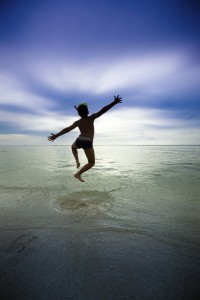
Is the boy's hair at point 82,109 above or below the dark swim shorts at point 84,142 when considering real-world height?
above

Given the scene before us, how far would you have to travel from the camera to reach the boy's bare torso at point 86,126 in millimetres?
5636

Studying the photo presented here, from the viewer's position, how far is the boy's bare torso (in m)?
5.64

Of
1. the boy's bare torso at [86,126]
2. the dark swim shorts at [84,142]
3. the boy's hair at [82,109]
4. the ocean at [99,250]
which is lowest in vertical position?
the ocean at [99,250]

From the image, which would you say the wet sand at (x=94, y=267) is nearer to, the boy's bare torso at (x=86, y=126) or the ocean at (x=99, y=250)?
the ocean at (x=99, y=250)

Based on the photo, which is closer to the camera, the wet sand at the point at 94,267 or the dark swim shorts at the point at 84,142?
the wet sand at the point at 94,267

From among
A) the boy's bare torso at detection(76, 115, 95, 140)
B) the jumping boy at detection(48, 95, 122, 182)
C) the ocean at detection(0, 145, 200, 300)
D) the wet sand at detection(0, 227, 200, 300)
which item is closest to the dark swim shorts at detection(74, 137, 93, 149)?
the jumping boy at detection(48, 95, 122, 182)

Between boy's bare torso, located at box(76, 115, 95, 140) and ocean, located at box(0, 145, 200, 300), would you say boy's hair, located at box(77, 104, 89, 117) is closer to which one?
boy's bare torso, located at box(76, 115, 95, 140)

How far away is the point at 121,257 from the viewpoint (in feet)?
10.7

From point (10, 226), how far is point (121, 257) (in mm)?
2725

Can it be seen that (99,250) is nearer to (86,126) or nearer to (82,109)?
(86,126)

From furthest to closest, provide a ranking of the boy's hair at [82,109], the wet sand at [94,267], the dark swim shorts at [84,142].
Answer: the dark swim shorts at [84,142], the boy's hair at [82,109], the wet sand at [94,267]

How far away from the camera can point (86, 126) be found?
5688mm

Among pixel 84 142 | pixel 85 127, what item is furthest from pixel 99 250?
pixel 85 127

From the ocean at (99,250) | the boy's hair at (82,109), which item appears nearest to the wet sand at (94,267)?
the ocean at (99,250)
